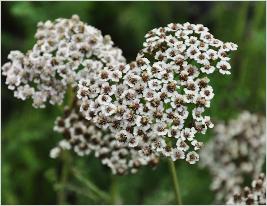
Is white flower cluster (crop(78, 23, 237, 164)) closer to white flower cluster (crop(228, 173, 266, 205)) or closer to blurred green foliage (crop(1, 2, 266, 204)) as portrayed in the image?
white flower cluster (crop(228, 173, 266, 205))

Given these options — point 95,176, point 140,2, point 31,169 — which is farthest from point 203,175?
point 140,2

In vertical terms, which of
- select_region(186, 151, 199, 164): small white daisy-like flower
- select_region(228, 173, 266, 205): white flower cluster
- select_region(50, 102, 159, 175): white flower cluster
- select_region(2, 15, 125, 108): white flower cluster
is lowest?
select_region(228, 173, 266, 205): white flower cluster

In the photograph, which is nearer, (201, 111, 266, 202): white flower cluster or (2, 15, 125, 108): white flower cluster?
(2, 15, 125, 108): white flower cluster

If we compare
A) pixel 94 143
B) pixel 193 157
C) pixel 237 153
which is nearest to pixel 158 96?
pixel 193 157

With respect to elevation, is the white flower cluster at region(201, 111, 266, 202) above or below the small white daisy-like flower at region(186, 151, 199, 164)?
above

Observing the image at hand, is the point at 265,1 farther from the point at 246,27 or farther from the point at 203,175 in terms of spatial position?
the point at 203,175

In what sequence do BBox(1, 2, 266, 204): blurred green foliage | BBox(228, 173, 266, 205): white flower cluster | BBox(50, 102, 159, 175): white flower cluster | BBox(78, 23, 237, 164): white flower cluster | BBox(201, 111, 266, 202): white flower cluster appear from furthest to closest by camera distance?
BBox(1, 2, 266, 204): blurred green foliage < BBox(201, 111, 266, 202): white flower cluster < BBox(50, 102, 159, 175): white flower cluster < BBox(228, 173, 266, 205): white flower cluster < BBox(78, 23, 237, 164): white flower cluster

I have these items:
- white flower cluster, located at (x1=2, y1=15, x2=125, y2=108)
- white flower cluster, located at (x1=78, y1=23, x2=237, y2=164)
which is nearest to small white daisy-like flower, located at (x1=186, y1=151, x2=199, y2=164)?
white flower cluster, located at (x1=78, y1=23, x2=237, y2=164)

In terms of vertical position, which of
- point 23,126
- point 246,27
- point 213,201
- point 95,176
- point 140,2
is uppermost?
point 140,2
